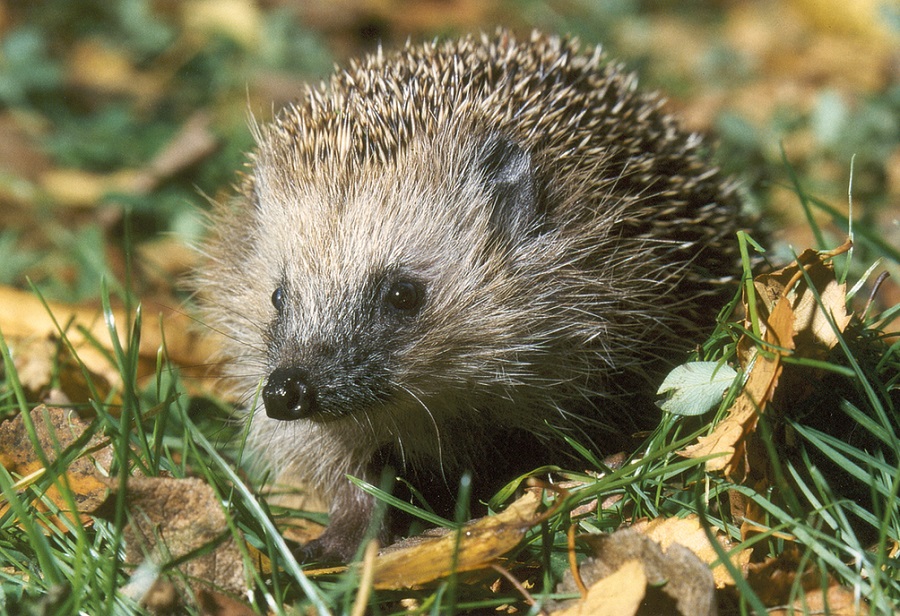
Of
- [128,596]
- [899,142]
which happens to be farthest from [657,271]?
[899,142]

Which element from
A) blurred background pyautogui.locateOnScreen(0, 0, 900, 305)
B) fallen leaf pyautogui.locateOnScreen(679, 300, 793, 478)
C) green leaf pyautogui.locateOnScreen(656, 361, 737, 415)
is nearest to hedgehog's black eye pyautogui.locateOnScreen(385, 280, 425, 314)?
green leaf pyautogui.locateOnScreen(656, 361, 737, 415)

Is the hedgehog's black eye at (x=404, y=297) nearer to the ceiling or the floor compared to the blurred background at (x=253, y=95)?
nearer to the floor

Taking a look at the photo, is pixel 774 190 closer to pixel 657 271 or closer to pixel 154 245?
pixel 657 271

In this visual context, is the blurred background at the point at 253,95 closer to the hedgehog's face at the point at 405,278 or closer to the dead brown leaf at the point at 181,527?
the hedgehog's face at the point at 405,278

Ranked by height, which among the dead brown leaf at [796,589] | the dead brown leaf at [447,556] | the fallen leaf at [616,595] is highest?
the dead brown leaf at [447,556]

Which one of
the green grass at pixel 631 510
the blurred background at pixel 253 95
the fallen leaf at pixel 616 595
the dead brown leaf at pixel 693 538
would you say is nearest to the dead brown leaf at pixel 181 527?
the green grass at pixel 631 510

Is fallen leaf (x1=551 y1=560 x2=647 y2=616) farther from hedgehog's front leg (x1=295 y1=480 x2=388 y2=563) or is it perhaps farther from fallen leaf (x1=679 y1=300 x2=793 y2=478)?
hedgehog's front leg (x1=295 y1=480 x2=388 y2=563)

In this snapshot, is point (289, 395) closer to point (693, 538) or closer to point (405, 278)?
point (405, 278)
